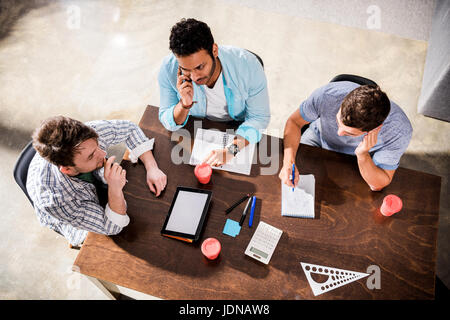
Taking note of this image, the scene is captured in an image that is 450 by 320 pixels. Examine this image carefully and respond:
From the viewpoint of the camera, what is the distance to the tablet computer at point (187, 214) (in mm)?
1471

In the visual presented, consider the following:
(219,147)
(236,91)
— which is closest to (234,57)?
(236,91)

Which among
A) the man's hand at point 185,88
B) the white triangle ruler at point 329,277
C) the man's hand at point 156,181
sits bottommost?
the white triangle ruler at point 329,277

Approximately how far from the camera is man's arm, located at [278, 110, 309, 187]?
5.32 feet

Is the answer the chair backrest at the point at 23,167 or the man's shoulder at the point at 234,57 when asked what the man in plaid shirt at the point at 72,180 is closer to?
the chair backrest at the point at 23,167

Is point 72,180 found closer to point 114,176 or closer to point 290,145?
point 114,176

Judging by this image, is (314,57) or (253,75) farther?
(314,57)

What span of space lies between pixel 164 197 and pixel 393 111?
49.8 inches

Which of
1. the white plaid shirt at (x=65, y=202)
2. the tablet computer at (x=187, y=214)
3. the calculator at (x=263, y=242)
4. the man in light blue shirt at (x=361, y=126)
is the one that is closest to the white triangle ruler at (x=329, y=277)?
the calculator at (x=263, y=242)

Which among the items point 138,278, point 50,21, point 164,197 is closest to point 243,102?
point 164,197

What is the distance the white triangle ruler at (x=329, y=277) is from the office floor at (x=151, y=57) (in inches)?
58.1

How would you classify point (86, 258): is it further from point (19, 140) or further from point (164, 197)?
point (19, 140)

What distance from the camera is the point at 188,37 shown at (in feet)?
4.66

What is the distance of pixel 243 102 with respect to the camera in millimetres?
1854
